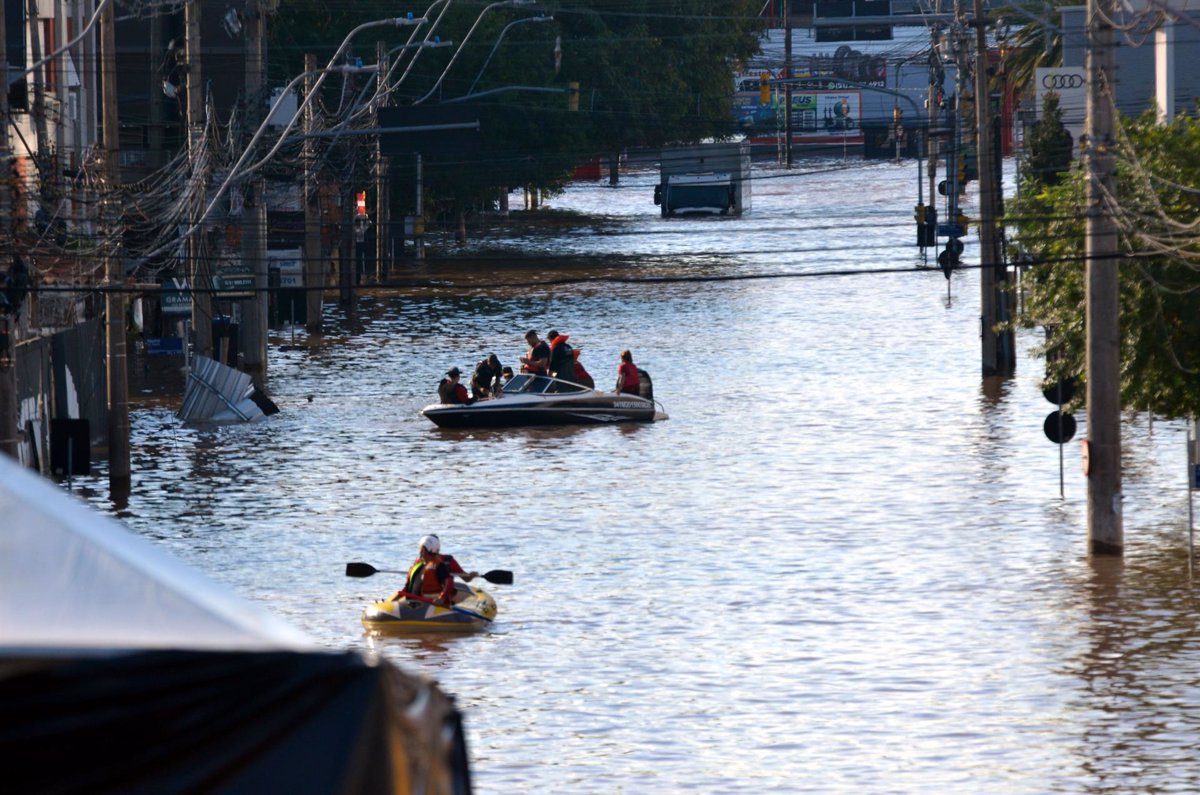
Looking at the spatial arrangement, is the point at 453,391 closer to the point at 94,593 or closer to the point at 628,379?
the point at 628,379

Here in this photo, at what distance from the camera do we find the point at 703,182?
109 m

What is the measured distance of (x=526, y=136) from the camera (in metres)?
91.2

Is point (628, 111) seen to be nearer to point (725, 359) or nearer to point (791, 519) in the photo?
point (725, 359)

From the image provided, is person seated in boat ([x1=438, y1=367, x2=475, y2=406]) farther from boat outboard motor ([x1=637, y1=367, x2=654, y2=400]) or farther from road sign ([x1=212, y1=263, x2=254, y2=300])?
road sign ([x1=212, y1=263, x2=254, y2=300])

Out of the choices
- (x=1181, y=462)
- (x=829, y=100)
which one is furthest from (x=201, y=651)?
(x=829, y=100)

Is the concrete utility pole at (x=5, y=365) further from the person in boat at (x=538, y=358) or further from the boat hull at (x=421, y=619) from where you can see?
the person in boat at (x=538, y=358)

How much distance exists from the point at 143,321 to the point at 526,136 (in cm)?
3619

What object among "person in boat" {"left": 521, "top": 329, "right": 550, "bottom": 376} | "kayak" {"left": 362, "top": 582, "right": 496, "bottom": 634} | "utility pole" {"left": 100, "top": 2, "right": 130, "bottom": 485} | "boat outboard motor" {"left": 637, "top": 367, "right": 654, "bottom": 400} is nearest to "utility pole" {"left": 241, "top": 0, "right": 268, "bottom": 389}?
"person in boat" {"left": 521, "top": 329, "right": 550, "bottom": 376}

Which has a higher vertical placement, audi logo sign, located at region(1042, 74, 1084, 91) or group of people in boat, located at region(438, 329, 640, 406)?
audi logo sign, located at region(1042, 74, 1084, 91)

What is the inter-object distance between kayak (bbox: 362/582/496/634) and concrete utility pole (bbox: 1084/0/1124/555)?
788 centimetres

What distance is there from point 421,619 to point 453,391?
18804 mm

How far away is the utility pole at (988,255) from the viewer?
144ft

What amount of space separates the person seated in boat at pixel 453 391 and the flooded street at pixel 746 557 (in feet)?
2.27

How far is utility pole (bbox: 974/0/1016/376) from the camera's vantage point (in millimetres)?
43906
